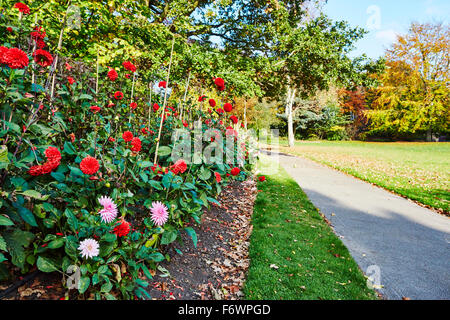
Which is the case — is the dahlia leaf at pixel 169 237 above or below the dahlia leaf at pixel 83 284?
above

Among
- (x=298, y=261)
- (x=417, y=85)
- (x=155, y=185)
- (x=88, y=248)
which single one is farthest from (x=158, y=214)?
(x=417, y=85)

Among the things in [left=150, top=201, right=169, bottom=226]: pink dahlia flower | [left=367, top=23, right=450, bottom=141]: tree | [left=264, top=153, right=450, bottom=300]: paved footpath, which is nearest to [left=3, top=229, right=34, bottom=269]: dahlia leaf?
[left=150, top=201, right=169, bottom=226]: pink dahlia flower

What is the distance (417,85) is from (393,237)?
31.3 m

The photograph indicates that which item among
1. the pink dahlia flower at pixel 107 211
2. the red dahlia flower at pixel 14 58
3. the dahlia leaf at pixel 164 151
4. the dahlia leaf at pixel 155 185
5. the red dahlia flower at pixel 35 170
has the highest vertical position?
the red dahlia flower at pixel 14 58

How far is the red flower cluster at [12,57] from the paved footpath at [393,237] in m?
3.31

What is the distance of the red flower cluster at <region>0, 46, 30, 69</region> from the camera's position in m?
1.30

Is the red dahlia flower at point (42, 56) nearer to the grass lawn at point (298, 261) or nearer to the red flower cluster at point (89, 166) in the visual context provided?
the red flower cluster at point (89, 166)

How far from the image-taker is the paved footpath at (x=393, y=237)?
8.40ft

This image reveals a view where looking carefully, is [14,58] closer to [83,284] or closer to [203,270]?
[83,284]

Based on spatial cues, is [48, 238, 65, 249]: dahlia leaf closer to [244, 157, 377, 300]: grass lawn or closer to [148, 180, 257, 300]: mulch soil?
[148, 180, 257, 300]: mulch soil

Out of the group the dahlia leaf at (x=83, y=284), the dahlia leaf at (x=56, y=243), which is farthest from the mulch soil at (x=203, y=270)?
the dahlia leaf at (x=56, y=243)

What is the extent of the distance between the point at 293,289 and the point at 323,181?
5.80m
